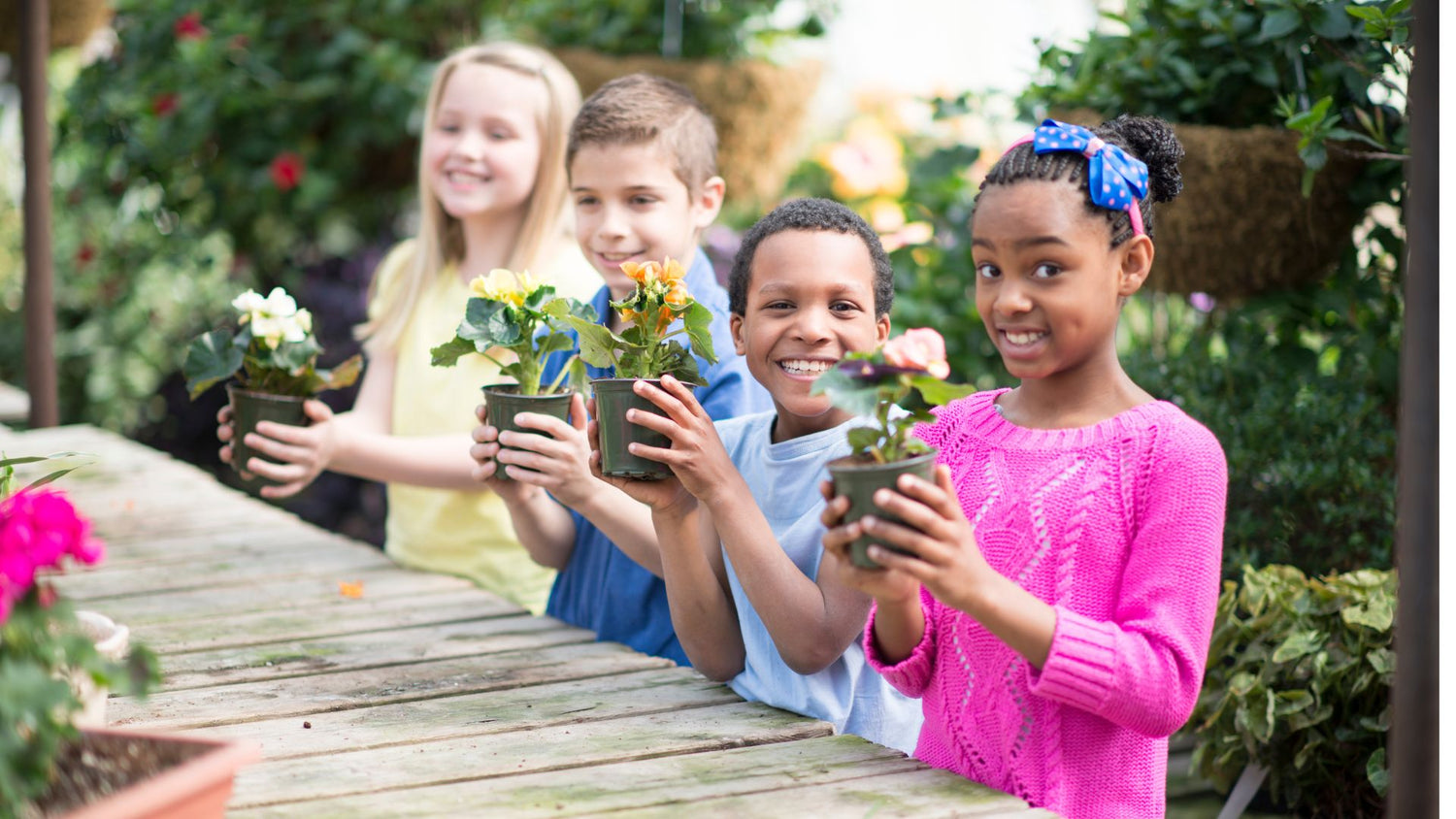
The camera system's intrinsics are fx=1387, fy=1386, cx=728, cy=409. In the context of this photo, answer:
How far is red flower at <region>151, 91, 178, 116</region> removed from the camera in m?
6.28

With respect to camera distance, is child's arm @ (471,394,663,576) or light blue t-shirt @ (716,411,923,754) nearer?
light blue t-shirt @ (716,411,923,754)

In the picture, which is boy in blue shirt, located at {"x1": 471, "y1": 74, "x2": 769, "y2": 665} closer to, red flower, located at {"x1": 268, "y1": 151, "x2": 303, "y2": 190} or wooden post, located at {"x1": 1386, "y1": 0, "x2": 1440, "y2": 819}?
wooden post, located at {"x1": 1386, "y1": 0, "x2": 1440, "y2": 819}

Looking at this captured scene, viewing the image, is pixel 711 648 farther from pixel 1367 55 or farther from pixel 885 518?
pixel 1367 55

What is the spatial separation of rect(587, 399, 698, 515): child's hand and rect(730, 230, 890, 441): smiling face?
0.69ft

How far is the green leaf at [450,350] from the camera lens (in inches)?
87.9

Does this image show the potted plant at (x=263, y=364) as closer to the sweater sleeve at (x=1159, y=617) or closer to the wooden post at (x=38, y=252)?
the sweater sleeve at (x=1159, y=617)

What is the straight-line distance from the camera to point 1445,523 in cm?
142

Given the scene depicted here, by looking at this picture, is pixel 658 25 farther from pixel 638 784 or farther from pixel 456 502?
pixel 638 784

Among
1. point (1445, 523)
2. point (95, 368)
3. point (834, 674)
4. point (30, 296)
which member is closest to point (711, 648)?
point (834, 674)

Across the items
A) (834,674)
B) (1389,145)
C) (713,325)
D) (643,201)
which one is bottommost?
(834,674)

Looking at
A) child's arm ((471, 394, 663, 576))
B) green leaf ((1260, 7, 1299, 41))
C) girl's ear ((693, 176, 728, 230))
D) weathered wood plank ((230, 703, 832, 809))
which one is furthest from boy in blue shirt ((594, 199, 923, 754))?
green leaf ((1260, 7, 1299, 41))

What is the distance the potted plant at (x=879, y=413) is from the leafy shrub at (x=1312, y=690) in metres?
1.36

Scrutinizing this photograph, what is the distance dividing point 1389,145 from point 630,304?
183 centimetres

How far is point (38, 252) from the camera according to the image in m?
5.43
